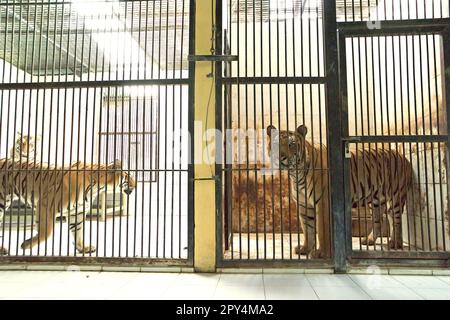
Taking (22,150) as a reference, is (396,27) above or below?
above

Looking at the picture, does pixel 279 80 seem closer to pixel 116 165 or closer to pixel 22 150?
pixel 116 165

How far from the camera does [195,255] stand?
A: 11.3 ft

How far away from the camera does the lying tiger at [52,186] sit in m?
3.82

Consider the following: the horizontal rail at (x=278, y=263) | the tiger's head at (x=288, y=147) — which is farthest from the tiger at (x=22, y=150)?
the tiger's head at (x=288, y=147)

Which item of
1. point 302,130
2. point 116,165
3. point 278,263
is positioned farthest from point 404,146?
point 116,165

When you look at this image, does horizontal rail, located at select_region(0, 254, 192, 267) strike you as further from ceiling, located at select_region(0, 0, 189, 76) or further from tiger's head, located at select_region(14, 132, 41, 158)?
ceiling, located at select_region(0, 0, 189, 76)

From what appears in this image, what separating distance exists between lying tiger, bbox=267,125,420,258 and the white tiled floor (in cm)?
58

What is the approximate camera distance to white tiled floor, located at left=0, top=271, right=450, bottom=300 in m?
2.65

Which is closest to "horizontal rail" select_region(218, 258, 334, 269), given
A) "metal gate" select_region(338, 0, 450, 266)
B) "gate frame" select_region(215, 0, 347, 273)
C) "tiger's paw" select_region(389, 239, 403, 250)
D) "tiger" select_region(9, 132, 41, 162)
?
"gate frame" select_region(215, 0, 347, 273)

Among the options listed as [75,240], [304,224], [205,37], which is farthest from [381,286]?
[75,240]

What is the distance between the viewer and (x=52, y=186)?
3994 mm

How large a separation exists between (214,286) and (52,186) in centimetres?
228

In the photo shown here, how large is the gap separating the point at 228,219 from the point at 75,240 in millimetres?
1776
